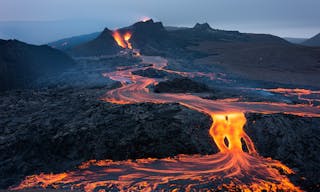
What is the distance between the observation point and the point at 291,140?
1627cm

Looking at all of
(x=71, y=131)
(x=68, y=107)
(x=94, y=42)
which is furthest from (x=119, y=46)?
(x=71, y=131)

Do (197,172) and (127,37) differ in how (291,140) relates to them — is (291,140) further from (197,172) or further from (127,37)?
(127,37)

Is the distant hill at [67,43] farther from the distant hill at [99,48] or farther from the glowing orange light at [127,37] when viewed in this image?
the glowing orange light at [127,37]

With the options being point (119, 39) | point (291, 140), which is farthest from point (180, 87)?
point (119, 39)

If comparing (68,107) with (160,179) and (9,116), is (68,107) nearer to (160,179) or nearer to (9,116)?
(9,116)

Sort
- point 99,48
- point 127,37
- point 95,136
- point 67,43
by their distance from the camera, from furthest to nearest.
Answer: point 67,43 < point 127,37 < point 99,48 < point 95,136

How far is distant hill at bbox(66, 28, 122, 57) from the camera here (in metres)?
75.7

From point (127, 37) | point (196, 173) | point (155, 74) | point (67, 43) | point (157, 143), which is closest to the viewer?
point (196, 173)

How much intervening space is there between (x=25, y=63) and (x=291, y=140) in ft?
134

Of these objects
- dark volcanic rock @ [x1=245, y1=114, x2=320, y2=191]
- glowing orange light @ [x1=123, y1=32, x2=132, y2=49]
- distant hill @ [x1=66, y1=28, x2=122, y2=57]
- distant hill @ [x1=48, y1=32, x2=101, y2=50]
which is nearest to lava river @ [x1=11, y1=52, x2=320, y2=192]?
dark volcanic rock @ [x1=245, y1=114, x2=320, y2=191]

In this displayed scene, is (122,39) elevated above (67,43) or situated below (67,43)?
below

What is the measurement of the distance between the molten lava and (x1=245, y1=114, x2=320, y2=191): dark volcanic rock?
66753 mm

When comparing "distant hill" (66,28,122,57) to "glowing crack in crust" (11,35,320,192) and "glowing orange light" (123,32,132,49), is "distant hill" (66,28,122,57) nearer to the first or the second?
"glowing orange light" (123,32,132,49)

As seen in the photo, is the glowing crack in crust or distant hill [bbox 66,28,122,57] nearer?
the glowing crack in crust
